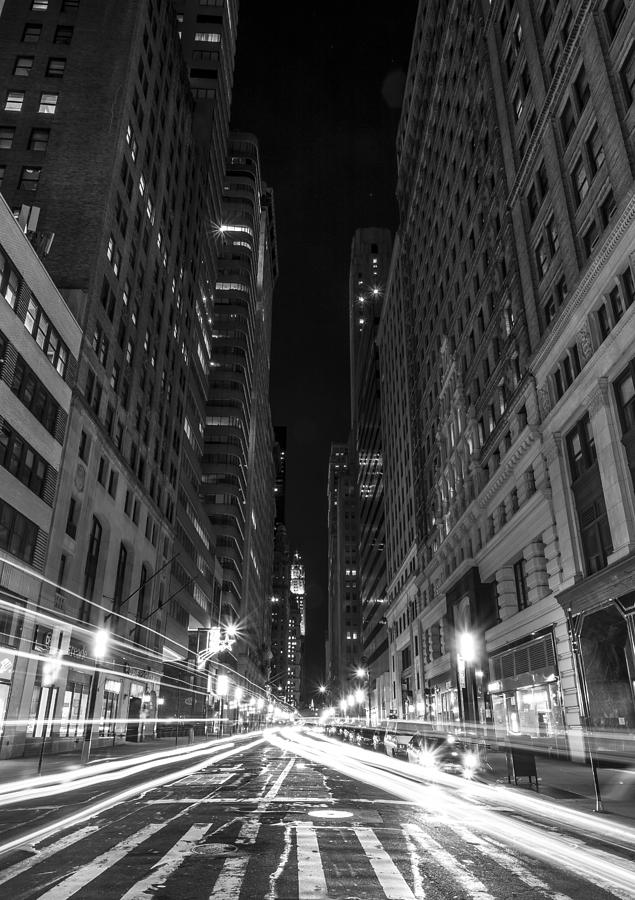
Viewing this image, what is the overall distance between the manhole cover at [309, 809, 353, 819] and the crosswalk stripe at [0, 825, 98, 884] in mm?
4179

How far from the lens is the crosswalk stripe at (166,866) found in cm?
740

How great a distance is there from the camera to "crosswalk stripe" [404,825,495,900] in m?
7.58

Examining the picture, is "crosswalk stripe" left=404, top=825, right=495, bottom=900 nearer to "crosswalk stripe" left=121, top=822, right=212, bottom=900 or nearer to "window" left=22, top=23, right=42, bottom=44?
"crosswalk stripe" left=121, top=822, right=212, bottom=900

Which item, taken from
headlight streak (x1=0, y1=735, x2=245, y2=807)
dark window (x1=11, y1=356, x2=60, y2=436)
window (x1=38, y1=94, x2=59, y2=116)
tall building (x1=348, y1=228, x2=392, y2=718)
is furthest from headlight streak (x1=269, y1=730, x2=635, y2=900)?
tall building (x1=348, y1=228, x2=392, y2=718)

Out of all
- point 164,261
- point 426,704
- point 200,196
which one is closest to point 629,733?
point 426,704

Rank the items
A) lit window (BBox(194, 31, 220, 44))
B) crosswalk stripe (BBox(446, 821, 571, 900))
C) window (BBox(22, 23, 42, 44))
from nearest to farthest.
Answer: crosswalk stripe (BBox(446, 821, 571, 900)), window (BBox(22, 23, 42, 44)), lit window (BBox(194, 31, 220, 44))

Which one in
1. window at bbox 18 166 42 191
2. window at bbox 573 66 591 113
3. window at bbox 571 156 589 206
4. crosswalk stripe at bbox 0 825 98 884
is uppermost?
window at bbox 18 166 42 191

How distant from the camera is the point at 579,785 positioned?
1909 centimetres

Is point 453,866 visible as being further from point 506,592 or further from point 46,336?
point 46,336

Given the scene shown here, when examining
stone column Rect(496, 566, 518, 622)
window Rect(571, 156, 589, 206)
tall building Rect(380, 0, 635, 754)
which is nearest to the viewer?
tall building Rect(380, 0, 635, 754)

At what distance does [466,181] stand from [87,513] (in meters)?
40.0

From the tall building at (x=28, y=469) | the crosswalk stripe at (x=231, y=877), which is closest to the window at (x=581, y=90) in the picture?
the tall building at (x=28, y=469)

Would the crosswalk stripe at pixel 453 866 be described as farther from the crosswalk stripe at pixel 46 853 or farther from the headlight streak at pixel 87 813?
the headlight streak at pixel 87 813

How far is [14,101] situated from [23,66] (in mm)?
3697
